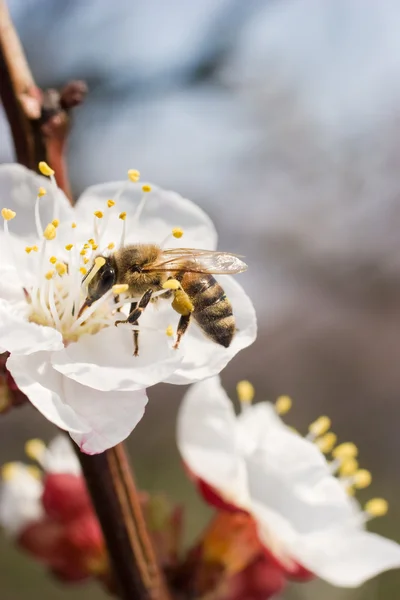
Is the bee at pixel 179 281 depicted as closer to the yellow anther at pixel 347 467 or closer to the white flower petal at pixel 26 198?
the white flower petal at pixel 26 198

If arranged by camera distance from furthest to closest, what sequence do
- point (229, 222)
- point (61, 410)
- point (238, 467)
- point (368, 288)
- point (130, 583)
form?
point (368, 288)
point (229, 222)
point (238, 467)
point (130, 583)
point (61, 410)

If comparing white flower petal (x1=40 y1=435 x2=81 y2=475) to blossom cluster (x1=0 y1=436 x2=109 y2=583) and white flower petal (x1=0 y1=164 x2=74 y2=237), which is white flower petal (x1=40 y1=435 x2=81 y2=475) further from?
white flower petal (x1=0 y1=164 x2=74 y2=237)

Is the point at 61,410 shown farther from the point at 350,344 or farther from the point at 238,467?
the point at 350,344

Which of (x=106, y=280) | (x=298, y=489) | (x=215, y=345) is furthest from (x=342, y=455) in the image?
(x=106, y=280)

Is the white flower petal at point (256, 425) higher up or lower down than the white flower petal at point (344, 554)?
higher up

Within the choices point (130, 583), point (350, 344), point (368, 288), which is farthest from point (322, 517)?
point (350, 344)

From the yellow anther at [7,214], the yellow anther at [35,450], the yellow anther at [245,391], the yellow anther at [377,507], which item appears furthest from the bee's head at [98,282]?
the yellow anther at [377,507]

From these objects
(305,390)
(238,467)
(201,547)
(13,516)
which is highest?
(238,467)
